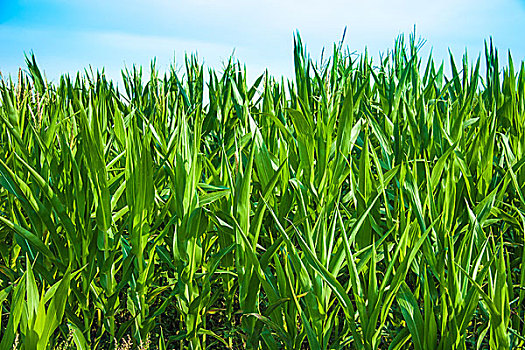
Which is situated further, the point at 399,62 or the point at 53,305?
the point at 399,62

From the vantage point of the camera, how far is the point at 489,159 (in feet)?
4.39

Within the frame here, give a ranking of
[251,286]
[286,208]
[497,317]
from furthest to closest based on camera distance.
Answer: [286,208], [251,286], [497,317]

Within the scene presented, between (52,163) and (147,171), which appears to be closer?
(147,171)

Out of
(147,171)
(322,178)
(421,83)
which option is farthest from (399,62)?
(147,171)

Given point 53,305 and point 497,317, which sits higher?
point 497,317

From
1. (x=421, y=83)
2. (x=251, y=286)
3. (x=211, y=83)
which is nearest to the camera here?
(x=251, y=286)

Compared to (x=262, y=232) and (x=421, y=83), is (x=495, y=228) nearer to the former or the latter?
(x=262, y=232)

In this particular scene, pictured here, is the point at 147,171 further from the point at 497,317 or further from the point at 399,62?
the point at 399,62

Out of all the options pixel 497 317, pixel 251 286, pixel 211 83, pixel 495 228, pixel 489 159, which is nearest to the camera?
pixel 497 317

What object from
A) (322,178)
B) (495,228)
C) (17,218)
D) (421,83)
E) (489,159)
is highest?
(421,83)

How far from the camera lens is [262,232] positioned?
1.29m

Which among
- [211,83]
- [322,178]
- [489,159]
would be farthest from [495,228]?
[211,83]

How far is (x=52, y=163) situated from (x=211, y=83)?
996 millimetres

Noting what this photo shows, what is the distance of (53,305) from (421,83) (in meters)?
1.92
